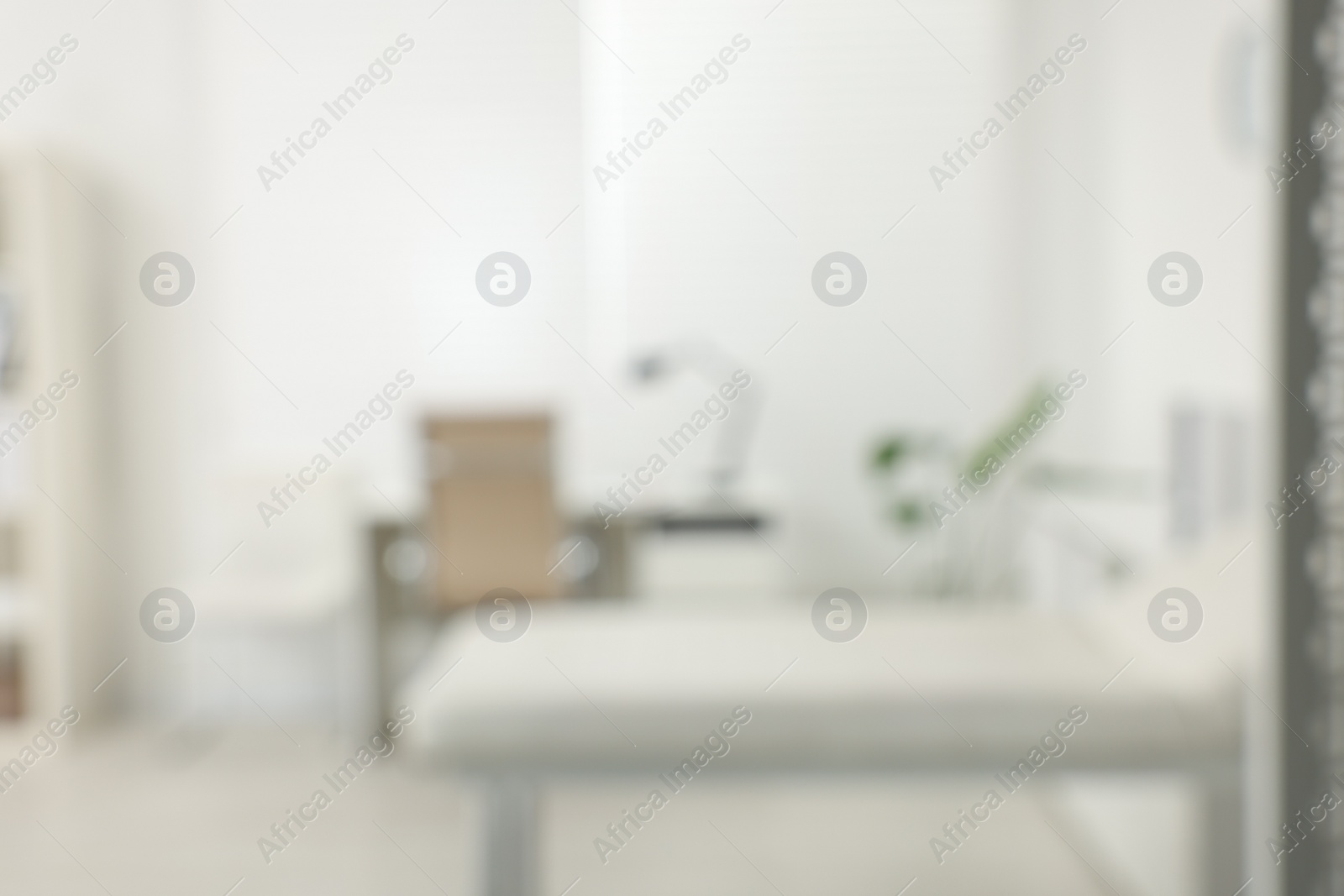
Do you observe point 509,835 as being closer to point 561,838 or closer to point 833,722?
point 833,722

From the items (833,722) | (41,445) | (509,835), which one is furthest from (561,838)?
(41,445)

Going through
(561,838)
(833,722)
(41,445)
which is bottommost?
(561,838)

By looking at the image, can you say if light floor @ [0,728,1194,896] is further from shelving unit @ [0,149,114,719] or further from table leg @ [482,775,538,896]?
shelving unit @ [0,149,114,719]

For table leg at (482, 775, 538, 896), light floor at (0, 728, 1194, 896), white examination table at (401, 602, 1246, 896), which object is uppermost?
white examination table at (401, 602, 1246, 896)

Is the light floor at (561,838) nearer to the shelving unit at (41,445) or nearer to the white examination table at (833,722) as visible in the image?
the white examination table at (833,722)

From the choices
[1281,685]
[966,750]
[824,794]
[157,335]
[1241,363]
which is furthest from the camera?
[157,335]

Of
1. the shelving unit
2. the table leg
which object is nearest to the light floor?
the table leg

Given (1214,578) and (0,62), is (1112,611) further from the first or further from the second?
(0,62)

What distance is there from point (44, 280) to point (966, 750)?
2.55m

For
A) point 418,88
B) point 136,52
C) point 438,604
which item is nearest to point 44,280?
point 136,52

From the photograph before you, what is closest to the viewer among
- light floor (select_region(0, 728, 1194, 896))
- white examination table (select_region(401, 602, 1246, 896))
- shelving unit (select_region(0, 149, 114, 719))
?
white examination table (select_region(401, 602, 1246, 896))

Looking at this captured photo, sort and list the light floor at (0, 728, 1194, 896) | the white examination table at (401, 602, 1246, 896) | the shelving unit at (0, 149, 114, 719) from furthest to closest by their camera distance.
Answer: the shelving unit at (0, 149, 114, 719) < the light floor at (0, 728, 1194, 896) < the white examination table at (401, 602, 1246, 896)

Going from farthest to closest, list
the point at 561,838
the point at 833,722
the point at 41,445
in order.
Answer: the point at 41,445
the point at 561,838
the point at 833,722

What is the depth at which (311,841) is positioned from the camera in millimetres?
2113
